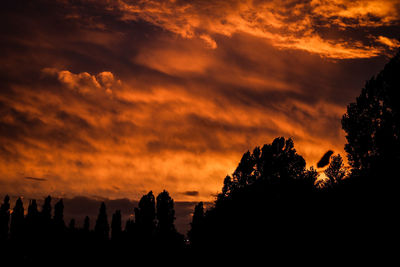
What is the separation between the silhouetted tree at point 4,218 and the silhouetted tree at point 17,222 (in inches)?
86.6

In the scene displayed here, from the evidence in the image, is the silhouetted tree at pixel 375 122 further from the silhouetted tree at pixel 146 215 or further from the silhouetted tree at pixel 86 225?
the silhouetted tree at pixel 86 225

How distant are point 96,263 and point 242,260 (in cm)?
5336

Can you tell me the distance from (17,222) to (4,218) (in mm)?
4877

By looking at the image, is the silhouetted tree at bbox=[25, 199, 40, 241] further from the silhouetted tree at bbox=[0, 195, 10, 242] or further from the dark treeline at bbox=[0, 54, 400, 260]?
the dark treeline at bbox=[0, 54, 400, 260]

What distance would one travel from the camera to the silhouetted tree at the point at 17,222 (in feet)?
297

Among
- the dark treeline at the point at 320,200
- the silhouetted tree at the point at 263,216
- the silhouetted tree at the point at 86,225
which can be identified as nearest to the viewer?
the dark treeline at the point at 320,200

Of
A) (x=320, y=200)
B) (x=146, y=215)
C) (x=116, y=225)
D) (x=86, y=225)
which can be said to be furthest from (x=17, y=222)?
(x=320, y=200)

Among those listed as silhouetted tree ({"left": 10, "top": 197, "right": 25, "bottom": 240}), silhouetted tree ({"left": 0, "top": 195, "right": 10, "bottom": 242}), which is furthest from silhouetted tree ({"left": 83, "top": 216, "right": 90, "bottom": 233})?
silhouetted tree ({"left": 0, "top": 195, "right": 10, "bottom": 242})

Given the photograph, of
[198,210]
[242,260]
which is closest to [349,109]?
[242,260]

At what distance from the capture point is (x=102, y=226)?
91312 mm

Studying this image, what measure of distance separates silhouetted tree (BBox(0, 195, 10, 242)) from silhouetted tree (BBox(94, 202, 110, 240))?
25310mm

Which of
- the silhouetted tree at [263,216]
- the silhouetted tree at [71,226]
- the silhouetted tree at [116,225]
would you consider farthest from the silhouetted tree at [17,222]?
the silhouetted tree at [263,216]

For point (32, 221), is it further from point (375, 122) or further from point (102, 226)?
point (375, 122)

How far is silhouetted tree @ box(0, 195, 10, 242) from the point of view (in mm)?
91675
